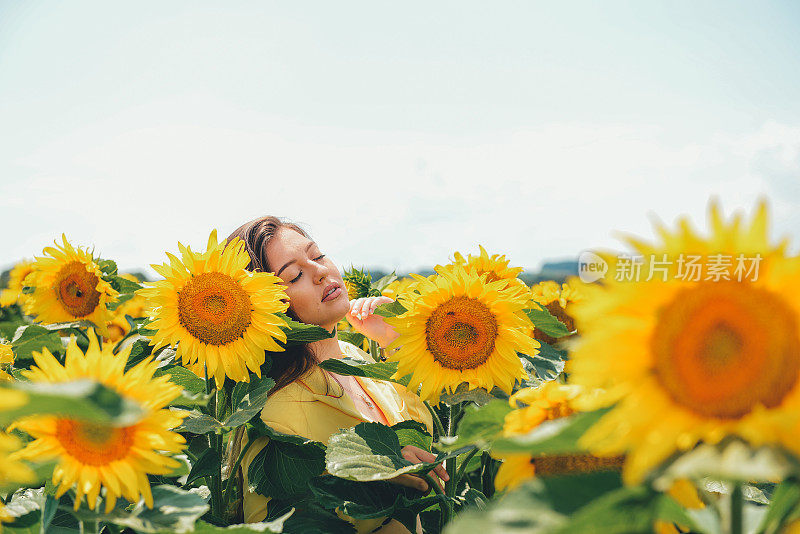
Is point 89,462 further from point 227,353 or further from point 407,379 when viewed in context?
point 407,379

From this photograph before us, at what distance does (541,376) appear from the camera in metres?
3.05

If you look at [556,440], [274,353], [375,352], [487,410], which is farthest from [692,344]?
[375,352]

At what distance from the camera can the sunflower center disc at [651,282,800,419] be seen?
89 centimetres

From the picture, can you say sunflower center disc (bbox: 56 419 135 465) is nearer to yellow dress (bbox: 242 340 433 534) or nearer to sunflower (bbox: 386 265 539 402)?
yellow dress (bbox: 242 340 433 534)

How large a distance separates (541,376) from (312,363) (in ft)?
4.65

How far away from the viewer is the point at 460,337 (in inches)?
105

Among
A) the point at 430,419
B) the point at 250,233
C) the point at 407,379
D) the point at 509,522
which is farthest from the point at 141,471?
the point at 430,419

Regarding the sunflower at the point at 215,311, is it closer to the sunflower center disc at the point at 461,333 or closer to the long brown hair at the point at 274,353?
the long brown hair at the point at 274,353

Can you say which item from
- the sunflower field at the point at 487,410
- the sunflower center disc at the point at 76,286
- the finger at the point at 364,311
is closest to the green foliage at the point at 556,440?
the sunflower field at the point at 487,410

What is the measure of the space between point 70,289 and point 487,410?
4452 millimetres

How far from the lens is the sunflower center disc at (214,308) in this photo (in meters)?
2.69

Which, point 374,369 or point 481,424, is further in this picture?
point 374,369

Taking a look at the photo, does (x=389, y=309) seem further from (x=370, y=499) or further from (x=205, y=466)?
(x=205, y=466)

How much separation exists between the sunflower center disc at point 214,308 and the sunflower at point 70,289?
2289mm
